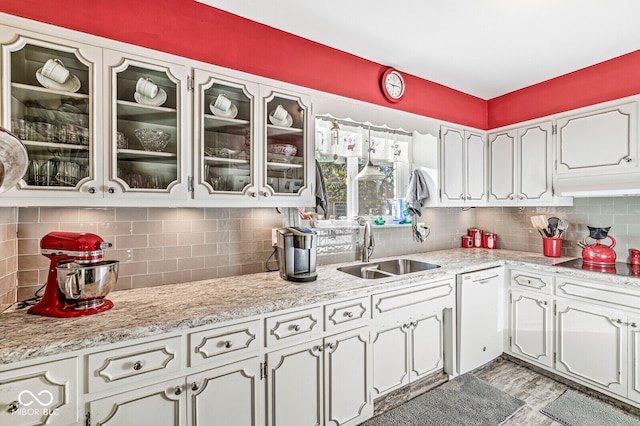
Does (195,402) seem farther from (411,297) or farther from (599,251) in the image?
(599,251)

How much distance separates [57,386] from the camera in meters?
1.12

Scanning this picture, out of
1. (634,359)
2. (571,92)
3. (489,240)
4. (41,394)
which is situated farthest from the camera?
(489,240)

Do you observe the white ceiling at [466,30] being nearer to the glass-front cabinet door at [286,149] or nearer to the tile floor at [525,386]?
the glass-front cabinet door at [286,149]

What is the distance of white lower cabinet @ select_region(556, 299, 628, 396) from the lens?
6.91 feet

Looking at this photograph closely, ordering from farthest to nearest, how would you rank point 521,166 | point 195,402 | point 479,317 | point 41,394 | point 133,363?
point 521,166, point 479,317, point 195,402, point 133,363, point 41,394

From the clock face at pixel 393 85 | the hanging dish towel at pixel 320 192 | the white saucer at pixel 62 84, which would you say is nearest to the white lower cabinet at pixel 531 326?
the hanging dish towel at pixel 320 192

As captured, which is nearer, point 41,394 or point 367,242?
point 41,394

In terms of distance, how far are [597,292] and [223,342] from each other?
2549 mm

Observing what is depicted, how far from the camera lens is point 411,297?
6.98 feet

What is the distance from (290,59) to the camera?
7.26 feet

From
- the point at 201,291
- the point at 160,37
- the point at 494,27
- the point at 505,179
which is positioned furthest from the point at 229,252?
the point at 505,179

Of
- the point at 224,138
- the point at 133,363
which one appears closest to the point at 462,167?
the point at 224,138

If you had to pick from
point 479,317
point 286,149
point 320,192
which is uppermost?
point 286,149

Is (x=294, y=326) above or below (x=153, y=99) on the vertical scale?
below
